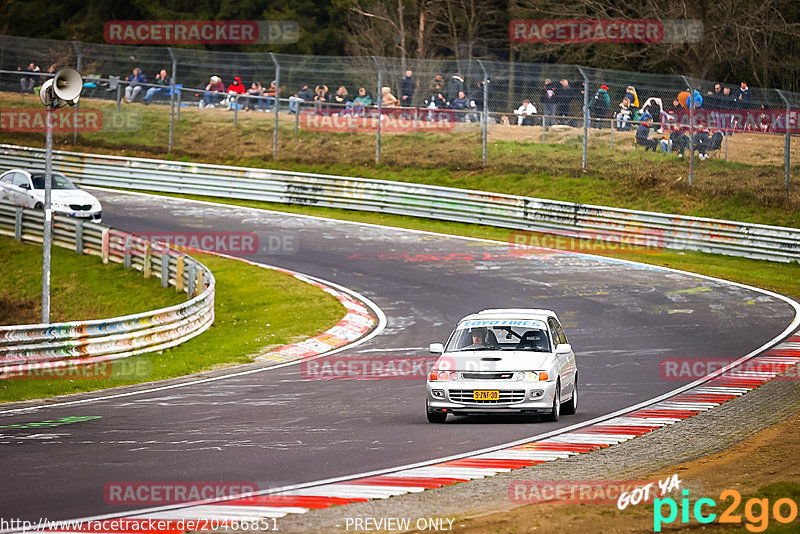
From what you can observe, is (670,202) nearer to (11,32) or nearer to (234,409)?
(234,409)

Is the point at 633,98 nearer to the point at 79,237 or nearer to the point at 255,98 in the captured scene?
the point at 255,98

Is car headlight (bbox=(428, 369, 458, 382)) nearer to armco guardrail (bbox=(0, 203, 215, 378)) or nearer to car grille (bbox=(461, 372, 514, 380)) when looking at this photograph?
car grille (bbox=(461, 372, 514, 380))

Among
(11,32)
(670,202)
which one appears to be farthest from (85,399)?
(11,32)

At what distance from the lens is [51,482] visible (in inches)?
386

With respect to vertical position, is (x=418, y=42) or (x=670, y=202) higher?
(x=418, y=42)

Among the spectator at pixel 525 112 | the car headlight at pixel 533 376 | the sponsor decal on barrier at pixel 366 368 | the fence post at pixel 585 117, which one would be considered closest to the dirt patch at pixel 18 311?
the sponsor decal on barrier at pixel 366 368

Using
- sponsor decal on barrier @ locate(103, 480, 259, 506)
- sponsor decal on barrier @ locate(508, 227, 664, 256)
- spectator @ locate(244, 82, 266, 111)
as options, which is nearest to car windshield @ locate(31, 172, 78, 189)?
spectator @ locate(244, 82, 266, 111)

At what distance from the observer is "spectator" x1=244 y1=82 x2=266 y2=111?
126ft

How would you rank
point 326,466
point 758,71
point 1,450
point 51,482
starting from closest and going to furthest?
point 51,482 → point 326,466 → point 1,450 → point 758,71

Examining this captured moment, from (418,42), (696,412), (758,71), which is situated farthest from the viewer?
(418,42)

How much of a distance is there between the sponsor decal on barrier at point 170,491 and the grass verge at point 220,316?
689 cm

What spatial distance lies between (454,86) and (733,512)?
27475 mm

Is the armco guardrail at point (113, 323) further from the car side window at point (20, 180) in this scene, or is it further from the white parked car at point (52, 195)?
the car side window at point (20, 180)

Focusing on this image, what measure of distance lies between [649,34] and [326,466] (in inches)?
1359
